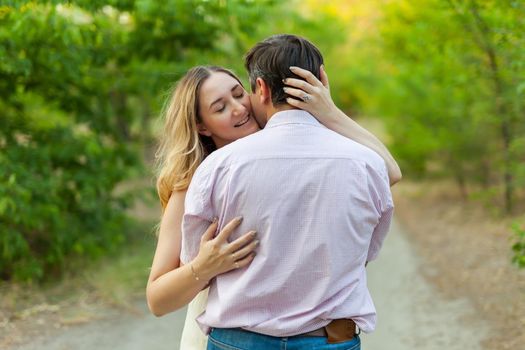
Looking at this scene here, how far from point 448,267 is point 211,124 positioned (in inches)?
219

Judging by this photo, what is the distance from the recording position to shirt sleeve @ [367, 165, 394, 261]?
2084mm

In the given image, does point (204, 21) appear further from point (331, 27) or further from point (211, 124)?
point (331, 27)

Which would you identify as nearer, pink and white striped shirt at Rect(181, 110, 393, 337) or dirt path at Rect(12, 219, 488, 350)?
pink and white striped shirt at Rect(181, 110, 393, 337)

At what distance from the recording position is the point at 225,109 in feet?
8.34

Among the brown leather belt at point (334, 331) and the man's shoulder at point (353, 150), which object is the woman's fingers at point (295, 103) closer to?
the man's shoulder at point (353, 150)

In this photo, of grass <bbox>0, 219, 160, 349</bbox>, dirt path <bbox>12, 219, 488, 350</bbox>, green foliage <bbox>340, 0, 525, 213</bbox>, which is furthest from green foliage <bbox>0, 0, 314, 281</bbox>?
green foliage <bbox>340, 0, 525, 213</bbox>

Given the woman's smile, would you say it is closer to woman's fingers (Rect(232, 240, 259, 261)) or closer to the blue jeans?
woman's fingers (Rect(232, 240, 259, 261))

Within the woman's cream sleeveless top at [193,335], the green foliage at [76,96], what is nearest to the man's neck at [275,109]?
the woman's cream sleeveless top at [193,335]

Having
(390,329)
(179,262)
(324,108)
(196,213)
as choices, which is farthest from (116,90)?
(196,213)

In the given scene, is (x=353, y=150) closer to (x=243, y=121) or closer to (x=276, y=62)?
(x=276, y=62)

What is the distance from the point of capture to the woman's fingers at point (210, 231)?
83.7 inches

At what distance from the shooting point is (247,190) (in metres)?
2.01

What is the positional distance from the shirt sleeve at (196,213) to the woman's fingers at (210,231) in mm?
16

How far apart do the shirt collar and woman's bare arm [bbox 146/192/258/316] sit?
33cm
